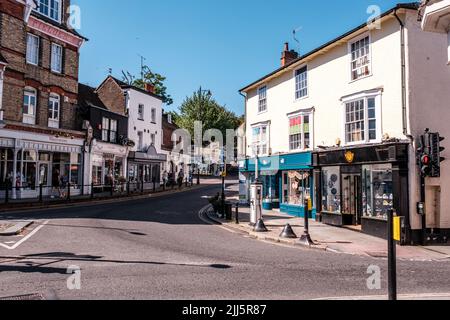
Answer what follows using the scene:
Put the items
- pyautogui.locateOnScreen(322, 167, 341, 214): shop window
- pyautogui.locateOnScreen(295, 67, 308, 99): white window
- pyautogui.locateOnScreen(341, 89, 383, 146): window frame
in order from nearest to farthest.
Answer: pyautogui.locateOnScreen(341, 89, 383, 146): window frame < pyautogui.locateOnScreen(322, 167, 341, 214): shop window < pyautogui.locateOnScreen(295, 67, 308, 99): white window

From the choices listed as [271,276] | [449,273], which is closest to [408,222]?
[449,273]

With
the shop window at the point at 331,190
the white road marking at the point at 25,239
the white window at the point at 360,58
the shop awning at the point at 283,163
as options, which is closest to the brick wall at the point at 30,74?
the white road marking at the point at 25,239

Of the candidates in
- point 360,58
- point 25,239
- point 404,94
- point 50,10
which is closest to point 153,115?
point 50,10

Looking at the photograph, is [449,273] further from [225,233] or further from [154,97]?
[154,97]

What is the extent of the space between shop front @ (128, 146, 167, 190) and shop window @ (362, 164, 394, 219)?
75.8ft

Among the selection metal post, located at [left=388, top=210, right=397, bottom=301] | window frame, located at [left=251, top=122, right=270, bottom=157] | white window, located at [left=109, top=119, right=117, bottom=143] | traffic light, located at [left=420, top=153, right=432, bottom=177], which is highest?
white window, located at [left=109, top=119, right=117, bottom=143]

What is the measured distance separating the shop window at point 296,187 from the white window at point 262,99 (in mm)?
4970

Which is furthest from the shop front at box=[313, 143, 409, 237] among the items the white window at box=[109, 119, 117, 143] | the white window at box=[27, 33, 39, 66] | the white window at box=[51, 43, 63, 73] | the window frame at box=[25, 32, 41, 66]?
the white window at box=[109, 119, 117, 143]

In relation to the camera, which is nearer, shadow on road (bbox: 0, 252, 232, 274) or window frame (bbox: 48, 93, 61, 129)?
shadow on road (bbox: 0, 252, 232, 274)

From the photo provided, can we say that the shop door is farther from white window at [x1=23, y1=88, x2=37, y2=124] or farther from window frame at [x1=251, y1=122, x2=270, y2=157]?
white window at [x1=23, y1=88, x2=37, y2=124]

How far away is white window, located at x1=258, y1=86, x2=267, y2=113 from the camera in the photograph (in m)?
23.5

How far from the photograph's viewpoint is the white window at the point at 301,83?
64.2 ft

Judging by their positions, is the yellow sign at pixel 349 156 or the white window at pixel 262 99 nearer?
the yellow sign at pixel 349 156

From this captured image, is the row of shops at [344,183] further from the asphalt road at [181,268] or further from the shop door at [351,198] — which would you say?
the asphalt road at [181,268]
